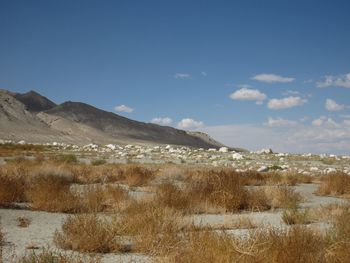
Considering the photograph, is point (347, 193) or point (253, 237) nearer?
point (253, 237)

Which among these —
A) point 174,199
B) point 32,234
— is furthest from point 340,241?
point 174,199

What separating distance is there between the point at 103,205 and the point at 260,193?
5.06 meters

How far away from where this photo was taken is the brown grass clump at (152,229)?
24.5ft

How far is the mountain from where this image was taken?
8475 centimetres

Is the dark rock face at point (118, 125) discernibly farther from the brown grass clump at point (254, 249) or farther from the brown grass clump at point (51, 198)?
the brown grass clump at point (254, 249)

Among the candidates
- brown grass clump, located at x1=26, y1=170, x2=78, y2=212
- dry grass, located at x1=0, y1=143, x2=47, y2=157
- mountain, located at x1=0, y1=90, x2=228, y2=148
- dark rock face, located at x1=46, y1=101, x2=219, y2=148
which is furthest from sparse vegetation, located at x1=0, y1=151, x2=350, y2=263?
dark rock face, located at x1=46, y1=101, x2=219, y2=148

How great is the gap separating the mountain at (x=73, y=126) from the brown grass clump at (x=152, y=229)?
70.6 metres

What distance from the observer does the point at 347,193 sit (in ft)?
61.0

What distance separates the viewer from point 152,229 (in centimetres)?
834

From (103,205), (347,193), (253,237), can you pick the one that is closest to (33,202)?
(103,205)

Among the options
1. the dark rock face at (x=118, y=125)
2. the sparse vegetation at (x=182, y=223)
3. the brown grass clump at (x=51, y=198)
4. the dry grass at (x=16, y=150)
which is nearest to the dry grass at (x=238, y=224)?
the sparse vegetation at (x=182, y=223)

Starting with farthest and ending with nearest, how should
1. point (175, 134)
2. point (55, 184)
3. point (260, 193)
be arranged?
1. point (175, 134)
2. point (260, 193)
3. point (55, 184)

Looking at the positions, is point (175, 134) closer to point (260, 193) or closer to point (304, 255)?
point (260, 193)

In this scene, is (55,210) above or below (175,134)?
below
